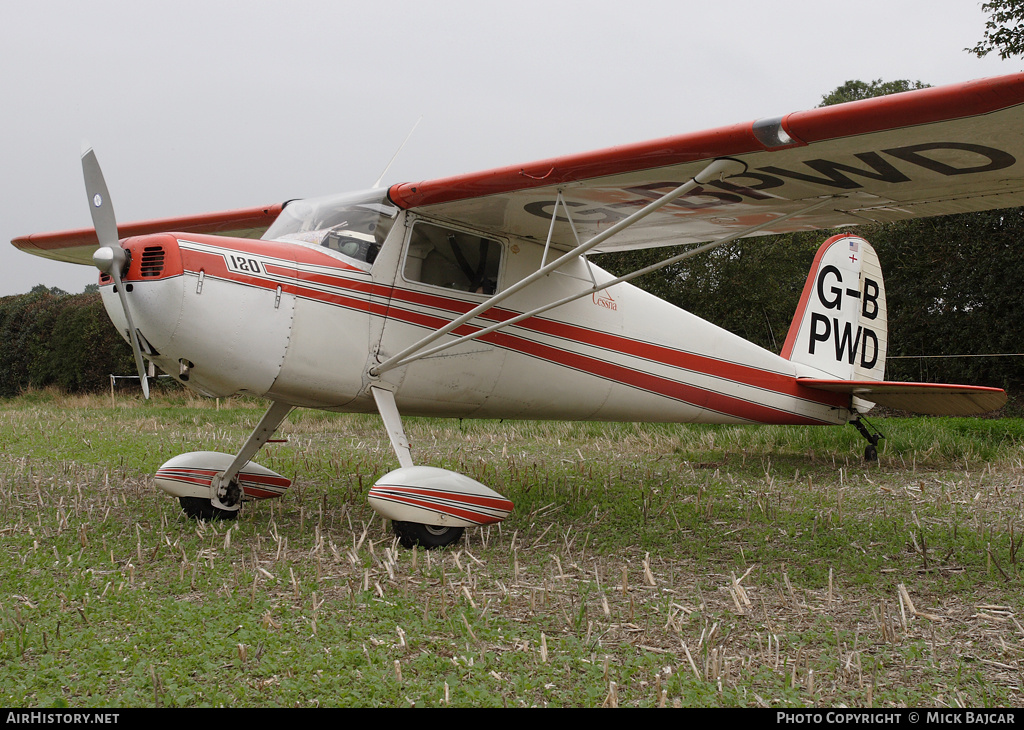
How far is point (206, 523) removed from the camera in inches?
206

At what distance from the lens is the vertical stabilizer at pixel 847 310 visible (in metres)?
8.54

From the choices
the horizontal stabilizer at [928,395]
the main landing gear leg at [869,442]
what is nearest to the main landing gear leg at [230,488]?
the horizontal stabilizer at [928,395]

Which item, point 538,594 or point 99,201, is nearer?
point 538,594

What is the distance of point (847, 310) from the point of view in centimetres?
883

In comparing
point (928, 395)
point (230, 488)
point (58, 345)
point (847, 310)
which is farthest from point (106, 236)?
point (58, 345)

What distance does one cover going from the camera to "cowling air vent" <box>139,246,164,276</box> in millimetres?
4273

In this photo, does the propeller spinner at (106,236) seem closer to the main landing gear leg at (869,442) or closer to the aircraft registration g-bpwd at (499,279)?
the aircraft registration g-bpwd at (499,279)

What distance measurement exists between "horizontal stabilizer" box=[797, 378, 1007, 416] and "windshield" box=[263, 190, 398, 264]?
4.77 metres

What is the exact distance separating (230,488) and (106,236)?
204cm

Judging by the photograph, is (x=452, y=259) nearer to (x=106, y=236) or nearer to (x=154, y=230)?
Answer: (x=106, y=236)

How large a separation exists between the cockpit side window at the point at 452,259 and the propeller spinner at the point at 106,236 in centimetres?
178
